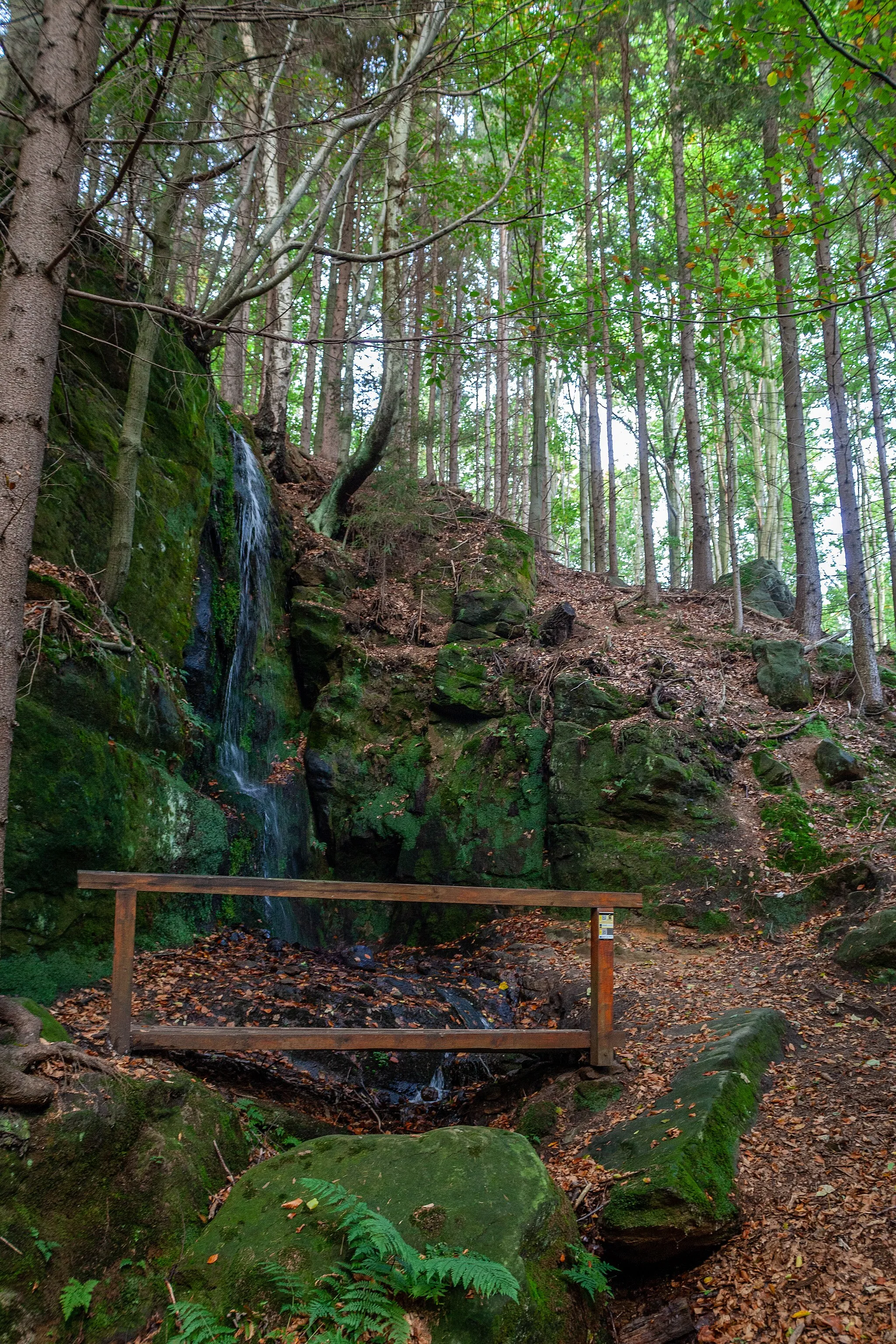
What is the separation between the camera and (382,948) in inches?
386

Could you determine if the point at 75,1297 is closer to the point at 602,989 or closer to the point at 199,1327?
the point at 199,1327

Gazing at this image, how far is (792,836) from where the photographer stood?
29.3 feet

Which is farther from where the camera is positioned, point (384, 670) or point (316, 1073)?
point (384, 670)

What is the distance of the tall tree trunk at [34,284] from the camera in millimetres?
3584

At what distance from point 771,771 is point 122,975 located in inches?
334

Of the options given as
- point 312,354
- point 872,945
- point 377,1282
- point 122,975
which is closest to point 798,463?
point 872,945

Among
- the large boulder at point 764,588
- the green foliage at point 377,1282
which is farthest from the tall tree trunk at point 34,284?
the large boulder at point 764,588

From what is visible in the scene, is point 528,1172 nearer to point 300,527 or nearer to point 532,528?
point 300,527

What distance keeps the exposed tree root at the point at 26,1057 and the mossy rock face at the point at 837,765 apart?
8.95 meters

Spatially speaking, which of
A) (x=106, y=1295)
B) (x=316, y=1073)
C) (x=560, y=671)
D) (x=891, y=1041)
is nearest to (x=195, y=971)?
(x=316, y=1073)

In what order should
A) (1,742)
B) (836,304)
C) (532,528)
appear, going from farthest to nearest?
(532,528) → (836,304) → (1,742)

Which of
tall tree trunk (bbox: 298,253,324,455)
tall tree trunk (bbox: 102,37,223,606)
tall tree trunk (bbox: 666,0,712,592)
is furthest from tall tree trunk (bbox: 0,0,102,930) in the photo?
tall tree trunk (bbox: 666,0,712,592)

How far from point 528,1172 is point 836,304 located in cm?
527

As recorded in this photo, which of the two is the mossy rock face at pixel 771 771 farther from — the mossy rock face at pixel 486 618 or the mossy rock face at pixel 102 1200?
the mossy rock face at pixel 102 1200
